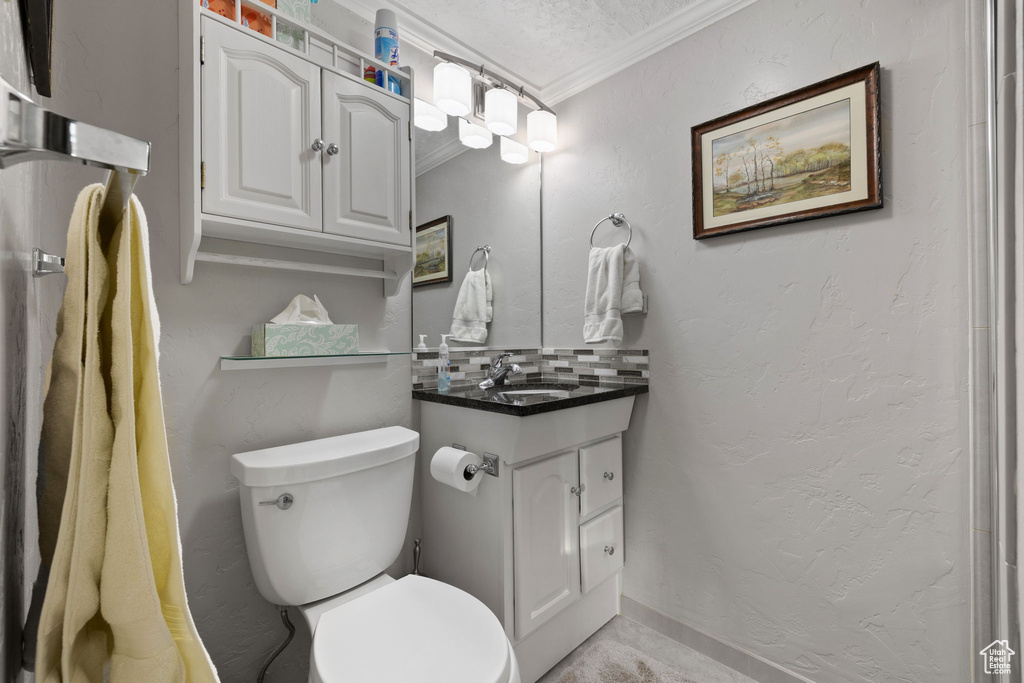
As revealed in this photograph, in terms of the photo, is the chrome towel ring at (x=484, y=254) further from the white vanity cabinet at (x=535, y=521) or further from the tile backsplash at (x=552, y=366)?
the white vanity cabinet at (x=535, y=521)

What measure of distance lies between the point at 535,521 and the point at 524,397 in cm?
48

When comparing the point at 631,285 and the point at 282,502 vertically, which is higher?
the point at 631,285

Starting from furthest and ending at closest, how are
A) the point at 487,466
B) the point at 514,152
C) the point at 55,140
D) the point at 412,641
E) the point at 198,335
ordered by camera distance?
the point at 514,152, the point at 487,466, the point at 198,335, the point at 412,641, the point at 55,140

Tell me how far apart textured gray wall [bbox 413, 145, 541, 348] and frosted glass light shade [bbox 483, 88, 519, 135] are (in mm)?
140

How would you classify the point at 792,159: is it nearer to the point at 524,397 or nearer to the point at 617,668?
the point at 524,397

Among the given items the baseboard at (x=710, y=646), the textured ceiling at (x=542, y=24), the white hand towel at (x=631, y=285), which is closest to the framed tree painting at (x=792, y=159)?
the white hand towel at (x=631, y=285)

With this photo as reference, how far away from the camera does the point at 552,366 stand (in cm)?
216

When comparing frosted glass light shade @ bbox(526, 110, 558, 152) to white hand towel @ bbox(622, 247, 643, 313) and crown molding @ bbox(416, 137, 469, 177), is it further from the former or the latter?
white hand towel @ bbox(622, 247, 643, 313)

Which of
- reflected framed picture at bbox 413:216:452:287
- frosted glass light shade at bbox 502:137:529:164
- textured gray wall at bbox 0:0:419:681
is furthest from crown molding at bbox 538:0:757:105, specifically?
textured gray wall at bbox 0:0:419:681

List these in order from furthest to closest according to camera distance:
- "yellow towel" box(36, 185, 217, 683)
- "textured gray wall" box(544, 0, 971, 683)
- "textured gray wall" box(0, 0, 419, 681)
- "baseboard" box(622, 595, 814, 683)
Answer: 1. "baseboard" box(622, 595, 814, 683)
2. "textured gray wall" box(544, 0, 971, 683)
3. "textured gray wall" box(0, 0, 419, 681)
4. "yellow towel" box(36, 185, 217, 683)

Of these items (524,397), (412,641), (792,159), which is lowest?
(412,641)

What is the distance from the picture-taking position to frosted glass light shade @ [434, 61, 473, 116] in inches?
65.9

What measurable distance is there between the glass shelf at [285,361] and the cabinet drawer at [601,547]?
3.08ft

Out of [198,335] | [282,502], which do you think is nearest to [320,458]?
[282,502]
